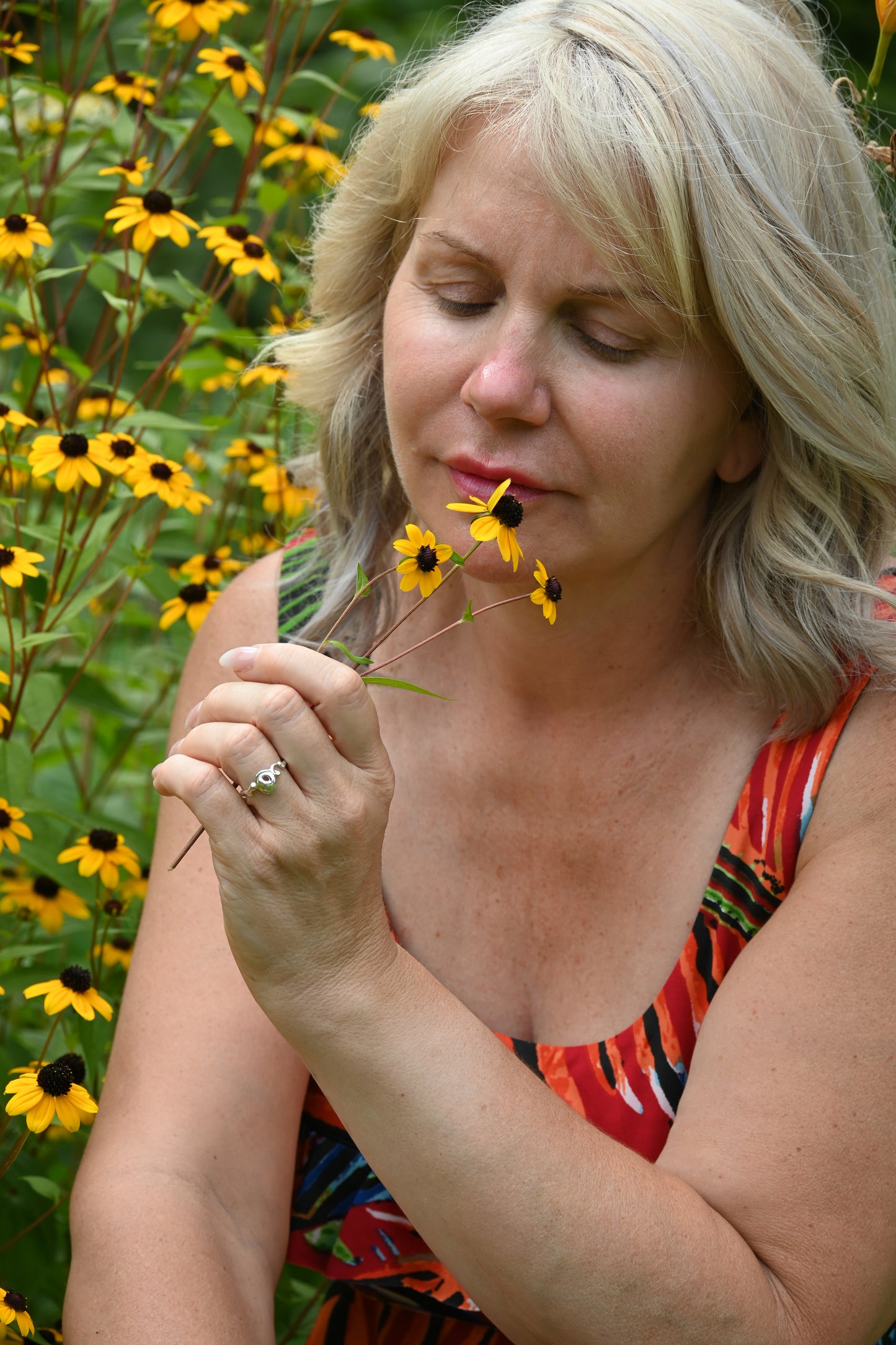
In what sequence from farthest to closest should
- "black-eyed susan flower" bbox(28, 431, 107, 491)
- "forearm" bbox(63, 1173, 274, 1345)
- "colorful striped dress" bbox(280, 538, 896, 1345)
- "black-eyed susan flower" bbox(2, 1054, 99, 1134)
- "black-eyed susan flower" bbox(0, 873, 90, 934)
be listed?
1. "black-eyed susan flower" bbox(0, 873, 90, 934)
2. "black-eyed susan flower" bbox(28, 431, 107, 491)
3. "colorful striped dress" bbox(280, 538, 896, 1345)
4. "forearm" bbox(63, 1173, 274, 1345)
5. "black-eyed susan flower" bbox(2, 1054, 99, 1134)

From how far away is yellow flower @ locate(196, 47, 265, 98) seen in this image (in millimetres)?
1819

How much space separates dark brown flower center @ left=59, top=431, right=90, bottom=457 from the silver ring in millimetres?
616

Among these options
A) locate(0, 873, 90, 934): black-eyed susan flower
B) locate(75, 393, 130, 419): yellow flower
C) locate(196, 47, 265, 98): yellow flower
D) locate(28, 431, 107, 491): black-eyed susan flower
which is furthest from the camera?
locate(196, 47, 265, 98): yellow flower

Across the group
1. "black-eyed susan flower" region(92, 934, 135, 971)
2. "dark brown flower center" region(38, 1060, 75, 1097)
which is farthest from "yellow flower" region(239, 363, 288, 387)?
"dark brown flower center" region(38, 1060, 75, 1097)

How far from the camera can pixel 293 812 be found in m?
1.01

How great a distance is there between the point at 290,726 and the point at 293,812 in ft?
0.23

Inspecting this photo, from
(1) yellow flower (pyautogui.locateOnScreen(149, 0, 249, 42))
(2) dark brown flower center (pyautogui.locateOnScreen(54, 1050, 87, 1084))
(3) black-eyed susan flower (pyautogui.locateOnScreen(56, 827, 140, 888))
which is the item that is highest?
(1) yellow flower (pyautogui.locateOnScreen(149, 0, 249, 42))

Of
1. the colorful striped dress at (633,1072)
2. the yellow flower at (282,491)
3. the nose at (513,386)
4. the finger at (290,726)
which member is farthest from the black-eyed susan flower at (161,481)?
the colorful striped dress at (633,1072)

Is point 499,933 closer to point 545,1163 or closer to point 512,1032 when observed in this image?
point 512,1032

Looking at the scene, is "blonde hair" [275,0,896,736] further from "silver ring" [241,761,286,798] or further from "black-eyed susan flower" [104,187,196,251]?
"silver ring" [241,761,286,798]

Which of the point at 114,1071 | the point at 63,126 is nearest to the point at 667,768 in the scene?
the point at 114,1071

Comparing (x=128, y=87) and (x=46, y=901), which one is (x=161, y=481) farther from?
(x=128, y=87)

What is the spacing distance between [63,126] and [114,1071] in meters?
1.20

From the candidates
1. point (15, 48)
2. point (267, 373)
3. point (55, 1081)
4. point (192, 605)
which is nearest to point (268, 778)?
point (55, 1081)
